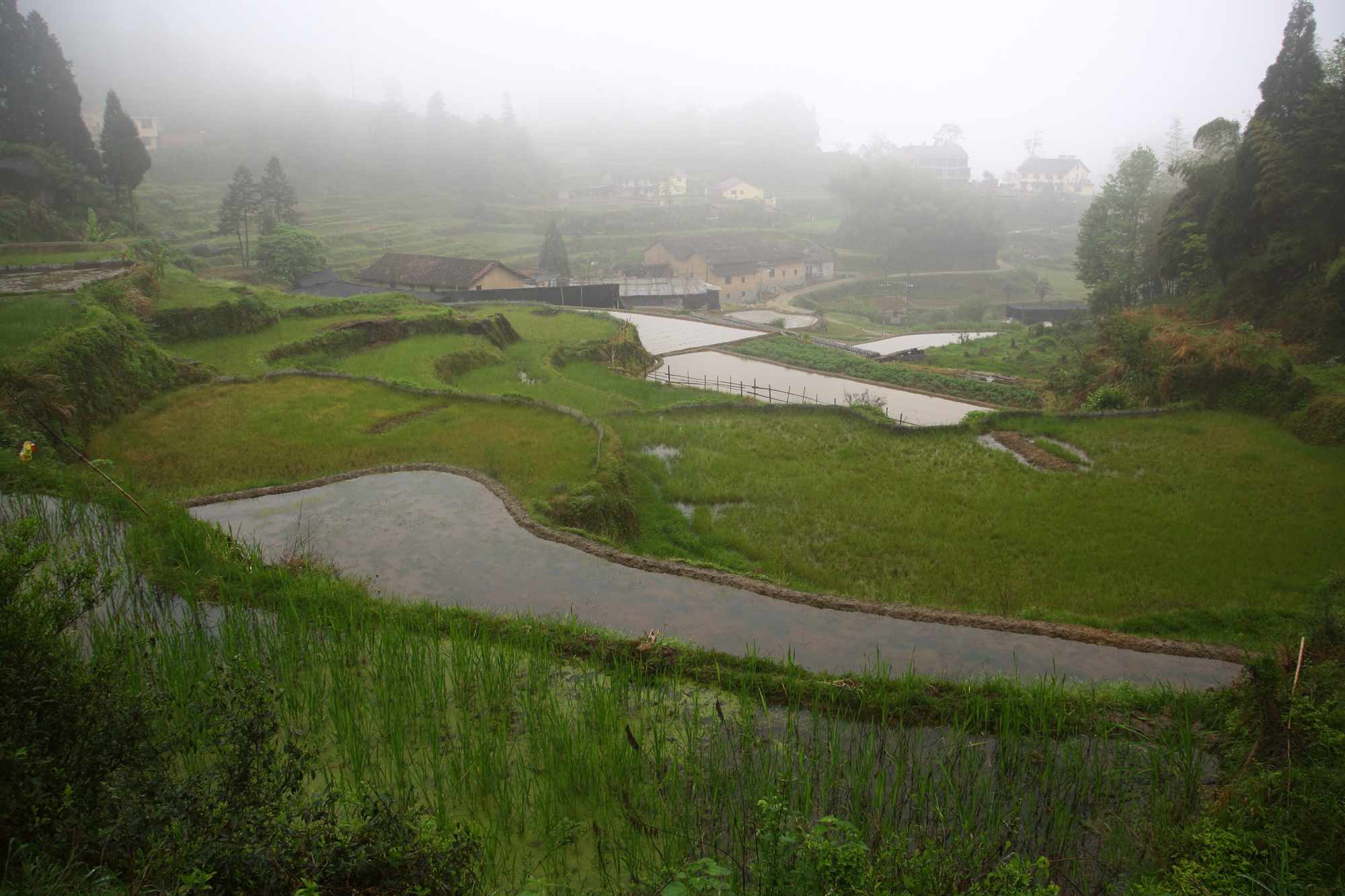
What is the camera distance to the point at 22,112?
31969 millimetres

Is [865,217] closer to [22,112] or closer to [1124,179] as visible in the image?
[1124,179]

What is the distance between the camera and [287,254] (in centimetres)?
3753

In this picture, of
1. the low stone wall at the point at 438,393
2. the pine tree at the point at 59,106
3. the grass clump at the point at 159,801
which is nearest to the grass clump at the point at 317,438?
the low stone wall at the point at 438,393

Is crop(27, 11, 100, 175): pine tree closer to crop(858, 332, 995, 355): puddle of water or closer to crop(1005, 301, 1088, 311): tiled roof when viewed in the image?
crop(858, 332, 995, 355): puddle of water

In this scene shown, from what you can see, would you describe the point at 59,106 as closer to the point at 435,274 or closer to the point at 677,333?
the point at 435,274

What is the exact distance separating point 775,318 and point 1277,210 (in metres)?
26.4

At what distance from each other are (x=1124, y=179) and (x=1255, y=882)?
45.7m

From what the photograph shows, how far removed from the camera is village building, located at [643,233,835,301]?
56844mm

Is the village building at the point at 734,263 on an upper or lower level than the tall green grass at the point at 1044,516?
upper

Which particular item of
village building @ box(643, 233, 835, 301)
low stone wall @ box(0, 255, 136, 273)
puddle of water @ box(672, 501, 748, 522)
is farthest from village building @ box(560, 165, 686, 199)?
puddle of water @ box(672, 501, 748, 522)

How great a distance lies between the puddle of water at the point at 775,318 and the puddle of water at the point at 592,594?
3320cm

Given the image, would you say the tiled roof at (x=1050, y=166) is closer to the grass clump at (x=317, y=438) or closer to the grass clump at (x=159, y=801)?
the grass clump at (x=317, y=438)

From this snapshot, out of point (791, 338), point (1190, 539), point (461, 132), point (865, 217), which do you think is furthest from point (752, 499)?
point (461, 132)

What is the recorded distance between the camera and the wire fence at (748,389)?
2265cm
